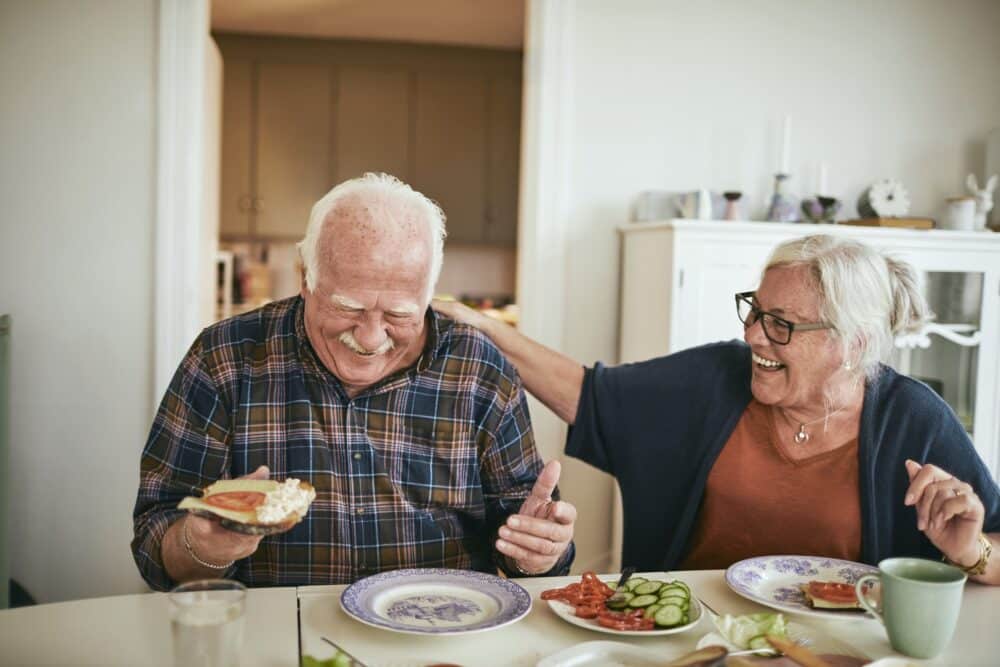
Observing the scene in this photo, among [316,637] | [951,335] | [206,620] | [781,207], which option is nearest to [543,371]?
[316,637]

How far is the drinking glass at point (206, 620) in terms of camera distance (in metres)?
0.96

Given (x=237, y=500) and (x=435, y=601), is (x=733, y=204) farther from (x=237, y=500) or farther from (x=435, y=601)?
(x=237, y=500)

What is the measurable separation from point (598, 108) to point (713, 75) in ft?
1.47

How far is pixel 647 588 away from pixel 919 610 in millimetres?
353

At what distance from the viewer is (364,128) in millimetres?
5898

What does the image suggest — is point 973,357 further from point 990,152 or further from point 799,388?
point 799,388

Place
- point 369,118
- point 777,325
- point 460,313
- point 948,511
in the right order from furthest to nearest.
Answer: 1. point 369,118
2. point 460,313
3. point 777,325
4. point 948,511

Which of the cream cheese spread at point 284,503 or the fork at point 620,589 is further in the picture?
the fork at point 620,589


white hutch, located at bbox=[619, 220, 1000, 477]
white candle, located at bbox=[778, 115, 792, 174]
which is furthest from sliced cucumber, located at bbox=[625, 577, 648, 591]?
white candle, located at bbox=[778, 115, 792, 174]

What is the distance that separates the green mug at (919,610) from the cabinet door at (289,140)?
502 cm

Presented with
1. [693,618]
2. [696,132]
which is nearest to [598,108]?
[696,132]

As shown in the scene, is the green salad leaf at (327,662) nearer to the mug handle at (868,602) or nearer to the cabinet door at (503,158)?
→ the mug handle at (868,602)

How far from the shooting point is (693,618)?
128 centimetres

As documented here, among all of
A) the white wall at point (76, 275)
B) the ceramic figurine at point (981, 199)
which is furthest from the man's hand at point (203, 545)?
the ceramic figurine at point (981, 199)
